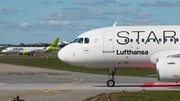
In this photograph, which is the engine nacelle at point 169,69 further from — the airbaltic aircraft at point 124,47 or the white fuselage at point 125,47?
the white fuselage at point 125,47

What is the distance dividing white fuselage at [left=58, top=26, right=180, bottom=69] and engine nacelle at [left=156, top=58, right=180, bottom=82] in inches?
68.6

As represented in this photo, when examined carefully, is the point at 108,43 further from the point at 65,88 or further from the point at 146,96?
the point at 146,96

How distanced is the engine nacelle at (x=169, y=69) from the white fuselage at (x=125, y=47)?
174 cm

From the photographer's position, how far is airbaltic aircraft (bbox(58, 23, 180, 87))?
21.0m

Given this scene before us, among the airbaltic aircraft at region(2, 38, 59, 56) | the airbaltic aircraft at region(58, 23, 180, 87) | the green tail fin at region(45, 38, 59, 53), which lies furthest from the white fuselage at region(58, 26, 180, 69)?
the green tail fin at region(45, 38, 59, 53)

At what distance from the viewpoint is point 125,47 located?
21609 millimetres

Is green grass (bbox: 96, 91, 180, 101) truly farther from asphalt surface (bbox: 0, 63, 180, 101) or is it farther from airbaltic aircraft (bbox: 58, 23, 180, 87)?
airbaltic aircraft (bbox: 58, 23, 180, 87)

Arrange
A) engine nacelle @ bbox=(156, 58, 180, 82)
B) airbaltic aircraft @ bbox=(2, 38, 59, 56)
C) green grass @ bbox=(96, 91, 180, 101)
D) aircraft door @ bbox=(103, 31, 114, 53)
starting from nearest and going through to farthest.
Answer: green grass @ bbox=(96, 91, 180, 101), engine nacelle @ bbox=(156, 58, 180, 82), aircraft door @ bbox=(103, 31, 114, 53), airbaltic aircraft @ bbox=(2, 38, 59, 56)

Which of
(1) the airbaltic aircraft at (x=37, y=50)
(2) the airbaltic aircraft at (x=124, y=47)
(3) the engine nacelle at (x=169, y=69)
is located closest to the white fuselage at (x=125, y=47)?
(2) the airbaltic aircraft at (x=124, y=47)

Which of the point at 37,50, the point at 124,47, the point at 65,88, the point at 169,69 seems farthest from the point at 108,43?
the point at 37,50

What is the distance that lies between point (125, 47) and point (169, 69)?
418 centimetres

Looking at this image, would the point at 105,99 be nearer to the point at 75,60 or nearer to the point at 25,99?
the point at 25,99

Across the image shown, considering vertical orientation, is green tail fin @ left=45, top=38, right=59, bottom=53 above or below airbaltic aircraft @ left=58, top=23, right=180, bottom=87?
above

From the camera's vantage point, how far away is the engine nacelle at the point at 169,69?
1875 cm
